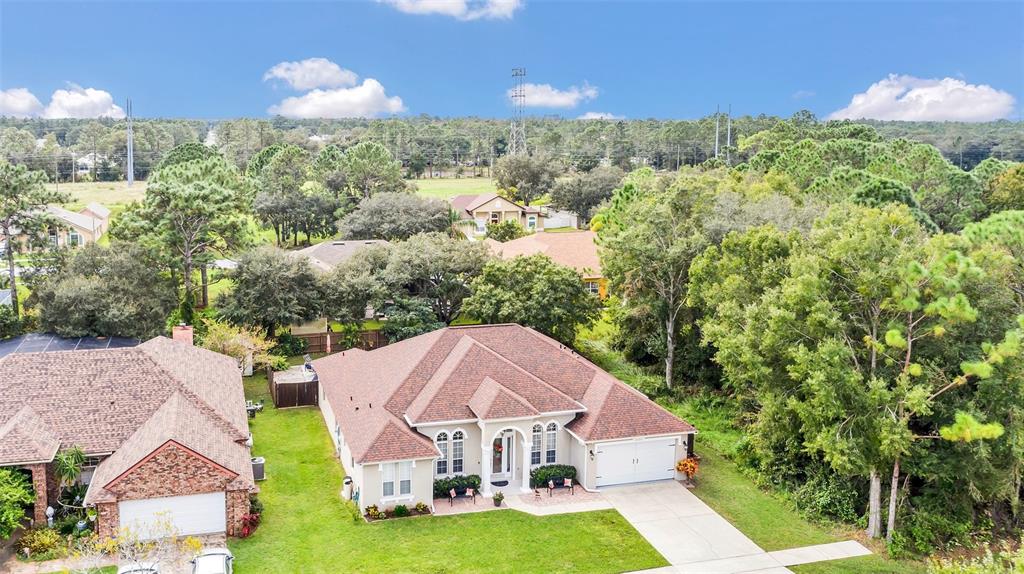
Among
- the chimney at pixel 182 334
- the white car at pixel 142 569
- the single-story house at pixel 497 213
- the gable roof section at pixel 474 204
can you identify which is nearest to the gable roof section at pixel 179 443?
the white car at pixel 142 569

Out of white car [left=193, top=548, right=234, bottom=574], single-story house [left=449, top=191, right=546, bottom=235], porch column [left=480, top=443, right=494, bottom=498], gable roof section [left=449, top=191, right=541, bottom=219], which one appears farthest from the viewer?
gable roof section [left=449, top=191, right=541, bottom=219]

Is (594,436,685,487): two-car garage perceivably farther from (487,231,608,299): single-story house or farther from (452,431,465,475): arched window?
(487,231,608,299): single-story house

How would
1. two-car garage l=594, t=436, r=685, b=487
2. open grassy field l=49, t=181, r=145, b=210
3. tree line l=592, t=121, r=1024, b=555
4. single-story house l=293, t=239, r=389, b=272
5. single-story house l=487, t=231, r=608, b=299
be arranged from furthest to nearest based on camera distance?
open grassy field l=49, t=181, r=145, b=210 → single-story house l=487, t=231, r=608, b=299 → single-story house l=293, t=239, r=389, b=272 → two-car garage l=594, t=436, r=685, b=487 → tree line l=592, t=121, r=1024, b=555

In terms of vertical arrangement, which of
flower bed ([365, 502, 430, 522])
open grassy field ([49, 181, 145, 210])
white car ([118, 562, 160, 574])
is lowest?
flower bed ([365, 502, 430, 522])

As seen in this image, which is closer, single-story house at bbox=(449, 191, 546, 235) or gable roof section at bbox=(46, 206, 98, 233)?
gable roof section at bbox=(46, 206, 98, 233)

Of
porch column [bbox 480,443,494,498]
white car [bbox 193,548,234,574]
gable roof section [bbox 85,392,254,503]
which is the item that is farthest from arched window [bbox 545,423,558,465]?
white car [bbox 193,548,234,574]

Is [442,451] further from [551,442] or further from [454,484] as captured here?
[551,442]

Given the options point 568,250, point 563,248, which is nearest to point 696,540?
point 568,250

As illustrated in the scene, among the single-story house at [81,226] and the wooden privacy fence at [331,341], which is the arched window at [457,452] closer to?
the wooden privacy fence at [331,341]
